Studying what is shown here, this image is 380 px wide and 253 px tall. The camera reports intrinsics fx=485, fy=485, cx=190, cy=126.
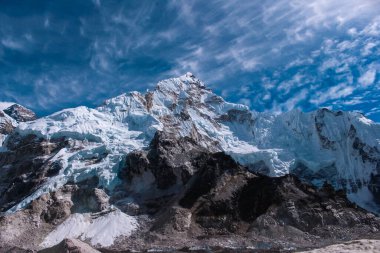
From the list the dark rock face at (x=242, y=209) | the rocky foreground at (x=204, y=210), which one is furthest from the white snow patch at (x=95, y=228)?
the dark rock face at (x=242, y=209)

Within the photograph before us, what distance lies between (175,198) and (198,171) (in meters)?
12.8

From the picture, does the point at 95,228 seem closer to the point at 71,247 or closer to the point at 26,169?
the point at 26,169

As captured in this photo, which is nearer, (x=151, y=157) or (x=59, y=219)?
(x=59, y=219)

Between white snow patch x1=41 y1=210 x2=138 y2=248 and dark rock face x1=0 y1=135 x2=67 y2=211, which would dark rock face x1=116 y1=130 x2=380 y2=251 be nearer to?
white snow patch x1=41 y1=210 x2=138 y2=248

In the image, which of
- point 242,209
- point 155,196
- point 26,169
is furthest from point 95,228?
point 26,169

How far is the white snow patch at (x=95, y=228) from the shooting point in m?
125

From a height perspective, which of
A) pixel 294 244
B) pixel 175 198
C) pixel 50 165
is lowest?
pixel 294 244

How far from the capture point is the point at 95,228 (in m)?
131

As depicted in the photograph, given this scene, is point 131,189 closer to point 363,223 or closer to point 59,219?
point 59,219

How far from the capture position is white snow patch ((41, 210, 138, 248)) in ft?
411

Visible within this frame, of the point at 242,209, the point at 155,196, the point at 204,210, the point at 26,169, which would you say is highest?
the point at 26,169

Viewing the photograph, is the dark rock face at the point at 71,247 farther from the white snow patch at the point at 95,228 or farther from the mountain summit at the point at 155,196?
the white snow patch at the point at 95,228

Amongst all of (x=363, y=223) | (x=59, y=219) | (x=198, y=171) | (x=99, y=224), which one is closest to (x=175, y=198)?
(x=198, y=171)

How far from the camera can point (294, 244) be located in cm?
11006
